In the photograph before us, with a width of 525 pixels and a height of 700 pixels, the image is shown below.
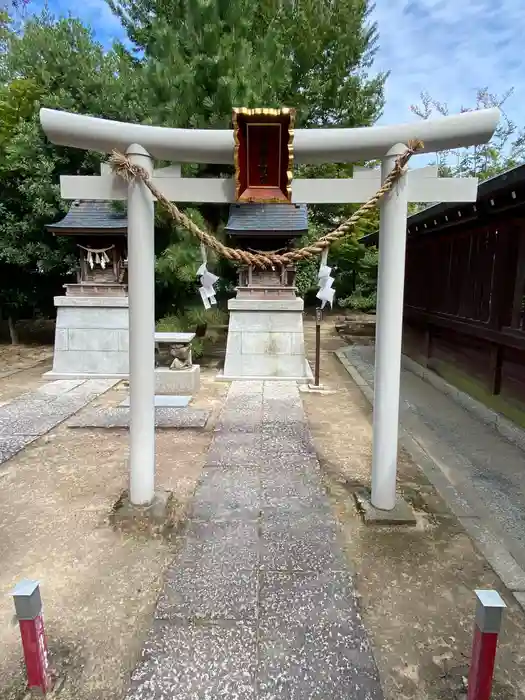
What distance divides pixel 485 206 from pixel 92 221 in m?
7.75

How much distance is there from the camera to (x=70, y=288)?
9984 mm

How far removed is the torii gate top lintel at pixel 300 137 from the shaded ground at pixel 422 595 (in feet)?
9.24

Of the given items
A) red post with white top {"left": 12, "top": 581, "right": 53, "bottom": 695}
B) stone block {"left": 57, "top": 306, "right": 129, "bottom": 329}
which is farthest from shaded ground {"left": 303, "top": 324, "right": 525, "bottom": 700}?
stone block {"left": 57, "top": 306, "right": 129, "bottom": 329}

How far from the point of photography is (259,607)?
2516 mm

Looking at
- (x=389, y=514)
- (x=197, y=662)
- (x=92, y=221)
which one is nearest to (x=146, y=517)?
(x=197, y=662)

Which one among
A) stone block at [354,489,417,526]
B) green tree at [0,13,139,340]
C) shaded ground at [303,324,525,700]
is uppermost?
green tree at [0,13,139,340]

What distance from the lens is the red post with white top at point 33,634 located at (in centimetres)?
182

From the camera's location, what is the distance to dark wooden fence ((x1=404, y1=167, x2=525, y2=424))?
5789 mm

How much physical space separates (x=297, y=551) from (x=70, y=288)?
28.5 ft

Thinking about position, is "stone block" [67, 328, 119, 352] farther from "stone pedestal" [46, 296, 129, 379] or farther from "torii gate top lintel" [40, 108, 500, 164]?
Answer: "torii gate top lintel" [40, 108, 500, 164]

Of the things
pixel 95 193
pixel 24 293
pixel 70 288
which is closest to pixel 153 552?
pixel 95 193

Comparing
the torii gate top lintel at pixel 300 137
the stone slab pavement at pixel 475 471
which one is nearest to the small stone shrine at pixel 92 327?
the stone slab pavement at pixel 475 471

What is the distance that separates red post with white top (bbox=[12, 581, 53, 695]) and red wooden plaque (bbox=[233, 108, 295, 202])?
277cm

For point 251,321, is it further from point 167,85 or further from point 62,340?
point 167,85
